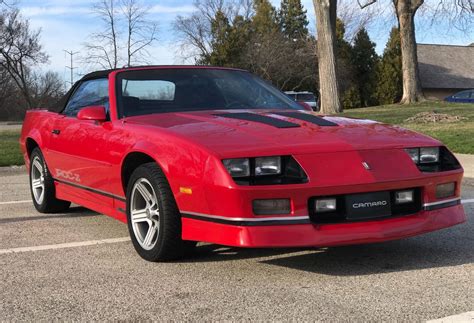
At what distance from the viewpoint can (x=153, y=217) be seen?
427cm

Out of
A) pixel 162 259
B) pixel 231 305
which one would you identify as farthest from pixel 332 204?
pixel 162 259

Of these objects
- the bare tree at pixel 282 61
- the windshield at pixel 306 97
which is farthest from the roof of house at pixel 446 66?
the windshield at pixel 306 97

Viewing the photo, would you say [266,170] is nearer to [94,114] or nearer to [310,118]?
[310,118]

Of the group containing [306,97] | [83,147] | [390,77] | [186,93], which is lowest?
[83,147]

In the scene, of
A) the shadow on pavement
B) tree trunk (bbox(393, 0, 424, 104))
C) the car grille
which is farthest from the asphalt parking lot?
tree trunk (bbox(393, 0, 424, 104))

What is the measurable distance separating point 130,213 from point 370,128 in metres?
1.91

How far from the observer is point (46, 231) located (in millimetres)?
5527

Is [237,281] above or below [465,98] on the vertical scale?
below

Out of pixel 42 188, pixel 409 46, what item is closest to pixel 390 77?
pixel 409 46

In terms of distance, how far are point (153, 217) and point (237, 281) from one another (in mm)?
838

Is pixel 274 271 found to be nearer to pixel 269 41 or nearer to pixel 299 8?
pixel 269 41

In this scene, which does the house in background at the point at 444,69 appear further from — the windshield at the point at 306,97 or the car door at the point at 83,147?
the car door at the point at 83,147

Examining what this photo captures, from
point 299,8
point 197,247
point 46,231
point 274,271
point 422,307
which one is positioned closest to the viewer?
point 422,307

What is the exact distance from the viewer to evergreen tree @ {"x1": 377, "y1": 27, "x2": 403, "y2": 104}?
148ft
